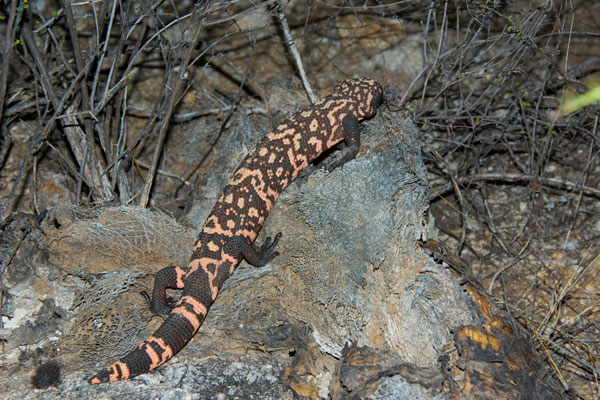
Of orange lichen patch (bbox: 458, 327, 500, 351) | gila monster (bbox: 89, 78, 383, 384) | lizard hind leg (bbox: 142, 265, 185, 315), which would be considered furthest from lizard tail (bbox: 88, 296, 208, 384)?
orange lichen patch (bbox: 458, 327, 500, 351)

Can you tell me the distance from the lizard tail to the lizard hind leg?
0.14 meters

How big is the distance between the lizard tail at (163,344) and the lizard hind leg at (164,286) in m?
0.14

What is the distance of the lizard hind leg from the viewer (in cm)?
285

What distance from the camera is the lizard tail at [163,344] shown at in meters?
2.38

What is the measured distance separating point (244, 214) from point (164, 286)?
676 millimetres

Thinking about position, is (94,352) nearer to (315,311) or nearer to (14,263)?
(14,263)

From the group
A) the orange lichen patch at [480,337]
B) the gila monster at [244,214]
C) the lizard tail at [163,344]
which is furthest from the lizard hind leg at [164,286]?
the orange lichen patch at [480,337]

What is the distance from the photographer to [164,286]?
289cm

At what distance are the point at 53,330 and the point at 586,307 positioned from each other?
11.0 feet

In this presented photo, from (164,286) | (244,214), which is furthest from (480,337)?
(164,286)

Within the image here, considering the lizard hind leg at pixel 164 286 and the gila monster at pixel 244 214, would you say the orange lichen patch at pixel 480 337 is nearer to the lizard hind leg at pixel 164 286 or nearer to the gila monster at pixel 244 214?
the gila monster at pixel 244 214

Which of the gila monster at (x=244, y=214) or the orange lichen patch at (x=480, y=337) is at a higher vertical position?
the gila monster at (x=244, y=214)

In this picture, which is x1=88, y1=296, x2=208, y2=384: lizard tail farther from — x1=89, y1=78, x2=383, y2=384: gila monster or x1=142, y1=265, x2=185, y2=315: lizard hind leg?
x1=142, y1=265, x2=185, y2=315: lizard hind leg

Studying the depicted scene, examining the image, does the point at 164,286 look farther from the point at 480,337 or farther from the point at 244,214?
the point at 480,337
